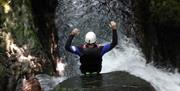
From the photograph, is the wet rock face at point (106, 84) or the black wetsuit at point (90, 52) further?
the black wetsuit at point (90, 52)

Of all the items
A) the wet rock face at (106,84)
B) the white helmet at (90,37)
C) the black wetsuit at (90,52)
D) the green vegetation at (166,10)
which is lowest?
the wet rock face at (106,84)

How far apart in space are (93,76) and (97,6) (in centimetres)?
591

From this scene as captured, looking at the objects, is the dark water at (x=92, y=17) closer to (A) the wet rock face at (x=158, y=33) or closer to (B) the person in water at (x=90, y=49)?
(A) the wet rock face at (x=158, y=33)

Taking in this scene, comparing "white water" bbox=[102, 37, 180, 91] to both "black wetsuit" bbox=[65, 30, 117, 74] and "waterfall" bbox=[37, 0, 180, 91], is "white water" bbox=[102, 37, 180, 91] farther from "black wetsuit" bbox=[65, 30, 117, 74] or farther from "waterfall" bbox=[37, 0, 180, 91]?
"black wetsuit" bbox=[65, 30, 117, 74]

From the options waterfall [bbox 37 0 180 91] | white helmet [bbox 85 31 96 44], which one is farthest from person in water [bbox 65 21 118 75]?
waterfall [bbox 37 0 180 91]

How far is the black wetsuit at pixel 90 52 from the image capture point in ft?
34.1

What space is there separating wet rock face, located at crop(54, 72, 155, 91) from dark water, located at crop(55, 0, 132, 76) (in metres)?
4.57

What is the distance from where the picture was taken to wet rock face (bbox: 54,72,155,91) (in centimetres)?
898

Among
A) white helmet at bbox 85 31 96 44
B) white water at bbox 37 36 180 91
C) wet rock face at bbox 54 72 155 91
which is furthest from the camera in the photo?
white water at bbox 37 36 180 91

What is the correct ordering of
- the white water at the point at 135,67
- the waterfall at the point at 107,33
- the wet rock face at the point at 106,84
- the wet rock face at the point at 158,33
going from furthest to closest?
the wet rock face at the point at 158,33 → the waterfall at the point at 107,33 → the white water at the point at 135,67 → the wet rock face at the point at 106,84

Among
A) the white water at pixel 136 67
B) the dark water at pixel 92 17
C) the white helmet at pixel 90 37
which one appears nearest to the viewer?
the white helmet at pixel 90 37

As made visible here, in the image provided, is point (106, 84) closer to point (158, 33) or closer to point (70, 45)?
point (70, 45)

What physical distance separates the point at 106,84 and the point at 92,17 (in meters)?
6.53

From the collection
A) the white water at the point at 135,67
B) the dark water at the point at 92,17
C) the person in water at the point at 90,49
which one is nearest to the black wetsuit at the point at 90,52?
the person in water at the point at 90,49
